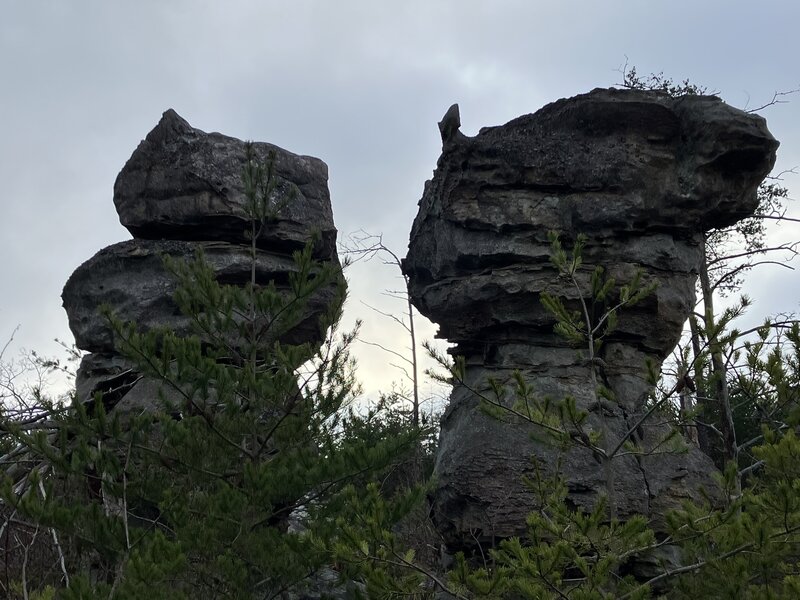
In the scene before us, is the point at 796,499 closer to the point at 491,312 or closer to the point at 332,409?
the point at 332,409

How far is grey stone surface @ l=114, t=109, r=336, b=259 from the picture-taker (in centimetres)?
Answer: 907

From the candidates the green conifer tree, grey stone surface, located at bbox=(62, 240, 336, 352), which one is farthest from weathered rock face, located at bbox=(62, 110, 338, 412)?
the green conifer tree

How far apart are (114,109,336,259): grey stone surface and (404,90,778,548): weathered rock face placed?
1.78 meters

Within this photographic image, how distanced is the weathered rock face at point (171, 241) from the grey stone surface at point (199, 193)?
12 mm

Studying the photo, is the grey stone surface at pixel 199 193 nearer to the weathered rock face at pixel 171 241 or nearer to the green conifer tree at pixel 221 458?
the weathered rock face at pixel 171 241

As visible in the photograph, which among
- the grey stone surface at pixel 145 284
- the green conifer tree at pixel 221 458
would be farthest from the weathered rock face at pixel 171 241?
the green conifer tree at pixel 221 458

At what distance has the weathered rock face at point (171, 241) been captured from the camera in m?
8.95

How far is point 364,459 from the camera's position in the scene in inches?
252

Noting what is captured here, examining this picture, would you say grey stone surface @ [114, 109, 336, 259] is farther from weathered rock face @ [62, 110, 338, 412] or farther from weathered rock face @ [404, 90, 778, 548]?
weathered rock face @ [404, 90, 778, 548]

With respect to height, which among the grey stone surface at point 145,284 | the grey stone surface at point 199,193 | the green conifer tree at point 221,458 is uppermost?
the grey stone surface at point 199,193

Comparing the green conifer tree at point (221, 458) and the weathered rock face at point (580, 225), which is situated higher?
the weathered rock face at point (580, 225)

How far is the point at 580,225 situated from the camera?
8.28m

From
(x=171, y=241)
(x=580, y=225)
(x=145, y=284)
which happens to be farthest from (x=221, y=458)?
(x=580, y=225)

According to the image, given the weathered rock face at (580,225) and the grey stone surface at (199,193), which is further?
the grey stone surface at (199,193)
